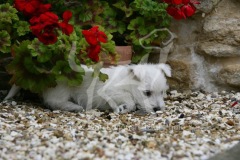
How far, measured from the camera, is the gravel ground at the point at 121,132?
287 cm

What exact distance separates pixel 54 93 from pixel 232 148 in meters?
1.75

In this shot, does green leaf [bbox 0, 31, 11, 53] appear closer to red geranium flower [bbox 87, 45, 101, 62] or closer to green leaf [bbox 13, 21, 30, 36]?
green leaf [bbox 13, 21, 30, 36]

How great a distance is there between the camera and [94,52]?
364 cm

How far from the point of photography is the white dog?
4.01 m

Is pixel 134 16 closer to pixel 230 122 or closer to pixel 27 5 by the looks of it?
pixel 27 5

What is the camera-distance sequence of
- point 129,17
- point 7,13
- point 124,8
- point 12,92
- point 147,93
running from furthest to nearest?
1. point 129,17
2. point 124,8
3. point 12,92
4. point 147,93
5. point 7,13

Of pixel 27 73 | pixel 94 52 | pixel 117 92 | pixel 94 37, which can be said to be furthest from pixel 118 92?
pixel 27 73

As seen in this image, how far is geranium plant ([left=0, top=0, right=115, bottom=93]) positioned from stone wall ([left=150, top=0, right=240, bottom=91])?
97cm

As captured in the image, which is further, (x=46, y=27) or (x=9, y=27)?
(x=9, y=27)

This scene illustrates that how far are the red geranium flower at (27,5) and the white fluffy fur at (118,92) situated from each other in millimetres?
660

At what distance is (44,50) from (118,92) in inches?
28.3

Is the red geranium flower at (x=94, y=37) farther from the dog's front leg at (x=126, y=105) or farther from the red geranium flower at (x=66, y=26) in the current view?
the dog's front leg at (x=126, y=105)

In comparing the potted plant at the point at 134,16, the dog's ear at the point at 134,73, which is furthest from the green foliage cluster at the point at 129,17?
the dog's ear at the point at 134,73

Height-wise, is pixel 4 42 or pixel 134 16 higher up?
pixel 134 16
